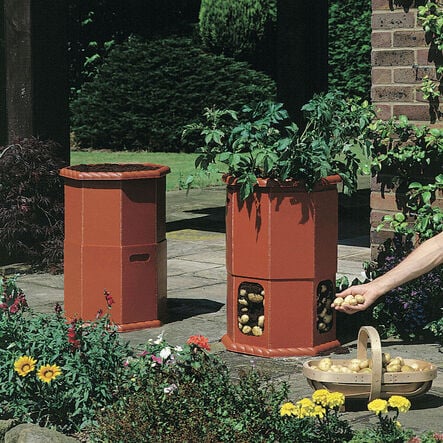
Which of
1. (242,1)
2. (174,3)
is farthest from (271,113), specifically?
(174,3)

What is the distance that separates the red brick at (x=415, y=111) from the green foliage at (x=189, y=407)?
291cm

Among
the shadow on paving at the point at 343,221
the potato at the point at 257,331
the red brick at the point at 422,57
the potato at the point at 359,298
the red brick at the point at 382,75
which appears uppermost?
the red brick at the point at 422,57

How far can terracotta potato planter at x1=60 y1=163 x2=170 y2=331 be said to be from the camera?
6973mm

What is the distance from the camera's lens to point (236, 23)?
20281mm

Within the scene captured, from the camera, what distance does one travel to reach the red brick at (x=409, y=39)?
703 cm

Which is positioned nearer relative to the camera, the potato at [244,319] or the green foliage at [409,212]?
the potato at [244,319]

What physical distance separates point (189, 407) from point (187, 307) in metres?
3.33

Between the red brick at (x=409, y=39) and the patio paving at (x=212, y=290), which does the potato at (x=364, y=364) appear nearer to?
the patio paving at (x=212, y=290)

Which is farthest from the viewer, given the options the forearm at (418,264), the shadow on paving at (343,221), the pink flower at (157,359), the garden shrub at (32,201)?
the shadow on paving at (343,221)

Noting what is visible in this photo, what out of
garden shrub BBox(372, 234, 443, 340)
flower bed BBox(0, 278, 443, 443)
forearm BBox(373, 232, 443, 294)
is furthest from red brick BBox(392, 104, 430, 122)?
forearm BBox(373, 232, 443, 294)

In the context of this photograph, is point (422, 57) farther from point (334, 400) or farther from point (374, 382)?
point (334, 400)

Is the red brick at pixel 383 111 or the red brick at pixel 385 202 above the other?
the red brick at pixel 383 111

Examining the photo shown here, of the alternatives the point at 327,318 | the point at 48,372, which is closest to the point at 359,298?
the point at 48,372

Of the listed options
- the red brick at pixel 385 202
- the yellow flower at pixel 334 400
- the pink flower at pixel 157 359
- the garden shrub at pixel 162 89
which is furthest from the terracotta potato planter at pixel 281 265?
the garden shrub at pixel 162 89
